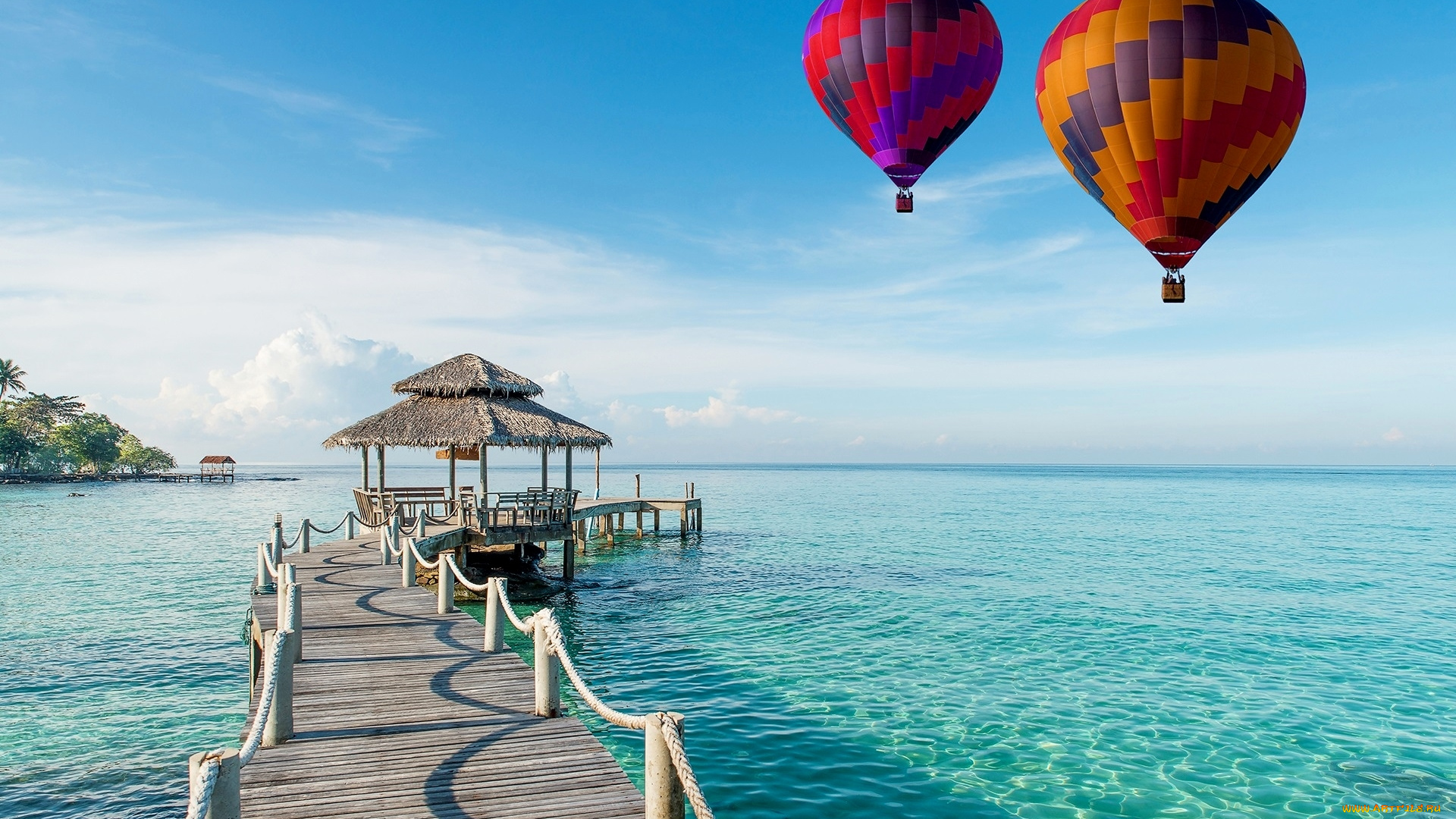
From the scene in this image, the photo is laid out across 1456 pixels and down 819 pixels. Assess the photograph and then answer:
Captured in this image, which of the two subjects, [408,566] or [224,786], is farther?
[408,566]

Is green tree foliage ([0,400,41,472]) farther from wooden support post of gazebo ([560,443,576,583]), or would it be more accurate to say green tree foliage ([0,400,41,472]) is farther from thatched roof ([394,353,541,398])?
wooden support post of gazebo ([560,443,576,583])

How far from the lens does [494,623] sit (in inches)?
396

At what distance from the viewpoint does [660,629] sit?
1805 centimetres

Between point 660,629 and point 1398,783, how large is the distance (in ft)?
40.0

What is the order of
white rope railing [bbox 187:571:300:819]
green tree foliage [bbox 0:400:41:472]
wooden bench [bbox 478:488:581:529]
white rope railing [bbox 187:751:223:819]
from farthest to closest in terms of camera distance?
green tree foliage [bbox 0:400:41:472] < wooden bench [bbox 478:488:581:529] < white rope railing [bbox 187:571:300:819] < white rope railing [bbox 187:751:223:819]

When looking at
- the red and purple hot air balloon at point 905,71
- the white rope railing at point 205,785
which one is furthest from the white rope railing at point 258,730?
the red and purple hot air balloon at point 905,71

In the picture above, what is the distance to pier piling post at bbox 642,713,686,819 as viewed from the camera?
4855 mm

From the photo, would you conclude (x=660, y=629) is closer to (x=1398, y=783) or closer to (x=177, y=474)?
(x=1398, y=783)

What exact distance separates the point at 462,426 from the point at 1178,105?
18.0 metres

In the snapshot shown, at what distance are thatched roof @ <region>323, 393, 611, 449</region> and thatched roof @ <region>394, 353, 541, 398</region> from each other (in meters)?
0.22

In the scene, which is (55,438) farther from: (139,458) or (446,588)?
(446,588)

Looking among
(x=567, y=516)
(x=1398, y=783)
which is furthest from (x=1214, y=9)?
(x=567, y=516)

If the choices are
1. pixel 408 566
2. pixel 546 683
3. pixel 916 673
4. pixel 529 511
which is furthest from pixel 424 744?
pixel 529 511

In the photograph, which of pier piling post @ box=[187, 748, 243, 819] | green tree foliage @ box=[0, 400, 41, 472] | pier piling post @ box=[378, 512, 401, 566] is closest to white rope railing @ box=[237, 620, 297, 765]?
pier piling post @ box=[187, 748, 243, 819]
